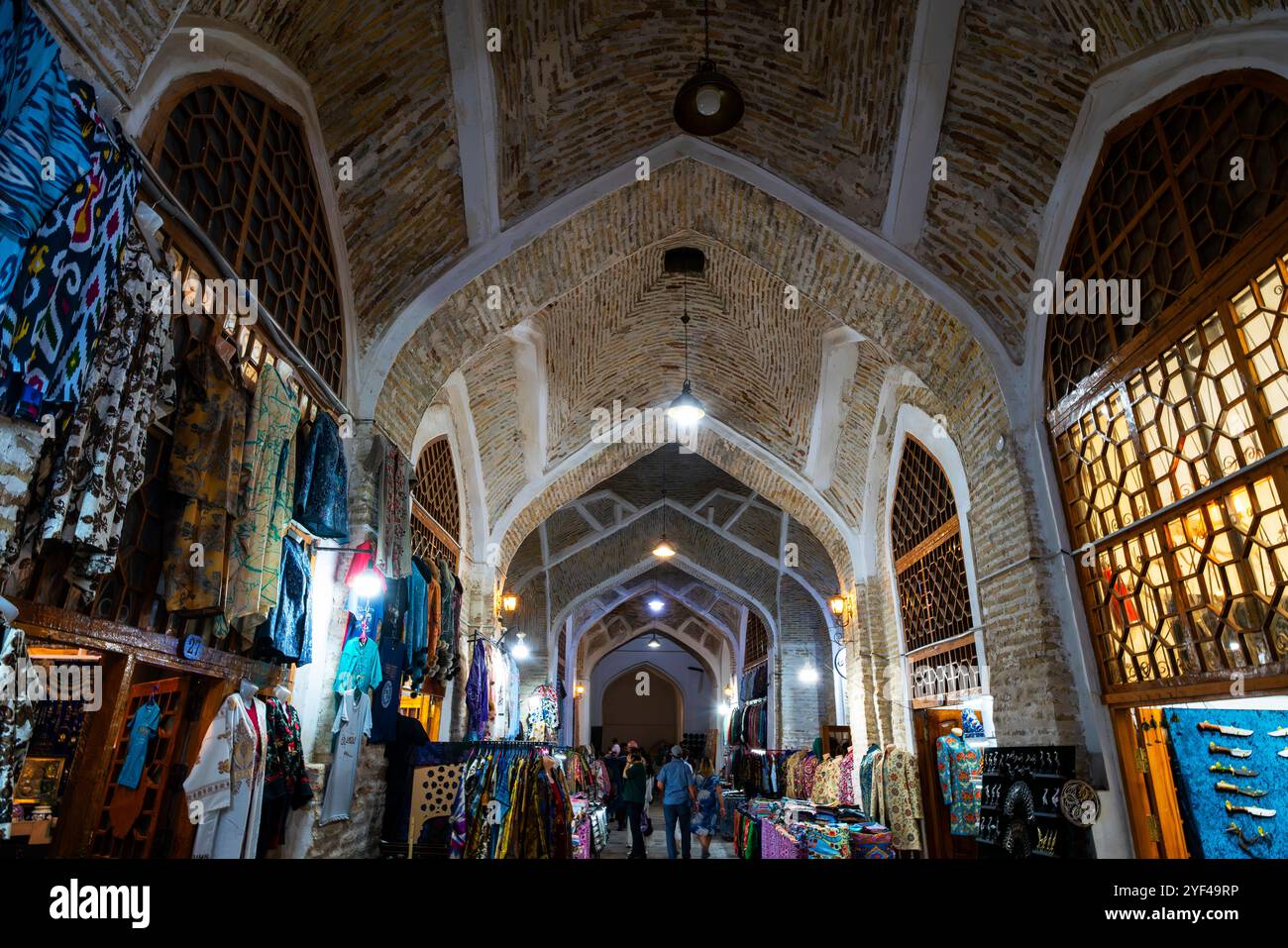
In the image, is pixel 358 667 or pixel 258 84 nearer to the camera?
pixel 258 84

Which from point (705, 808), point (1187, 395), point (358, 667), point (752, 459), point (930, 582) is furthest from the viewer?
point (752, 459)

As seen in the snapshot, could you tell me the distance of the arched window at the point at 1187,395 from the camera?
3.33m

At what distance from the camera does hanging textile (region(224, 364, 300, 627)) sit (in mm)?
3512

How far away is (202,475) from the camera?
11.0 feet

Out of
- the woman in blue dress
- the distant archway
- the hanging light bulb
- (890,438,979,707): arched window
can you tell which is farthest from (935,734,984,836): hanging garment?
the distant archway

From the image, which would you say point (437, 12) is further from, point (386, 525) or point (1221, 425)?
point (1221, 425)

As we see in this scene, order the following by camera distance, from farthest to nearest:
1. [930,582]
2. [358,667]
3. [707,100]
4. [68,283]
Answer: [930,582], [707,100], [358,667], [68,283]

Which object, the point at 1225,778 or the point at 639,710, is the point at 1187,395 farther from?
the point at 639,710

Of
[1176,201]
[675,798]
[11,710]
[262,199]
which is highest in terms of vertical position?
[262,199]

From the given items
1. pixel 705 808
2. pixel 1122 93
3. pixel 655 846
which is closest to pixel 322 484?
pixel 1122 93

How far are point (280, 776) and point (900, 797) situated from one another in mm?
6131

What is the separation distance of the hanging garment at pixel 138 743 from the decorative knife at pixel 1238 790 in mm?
5701

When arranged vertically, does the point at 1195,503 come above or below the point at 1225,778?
above
